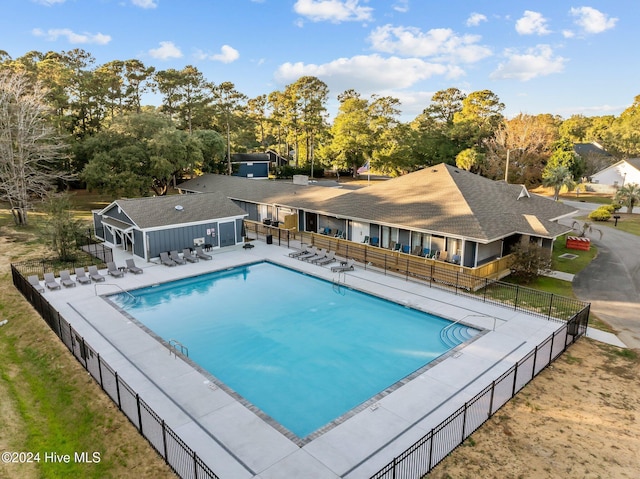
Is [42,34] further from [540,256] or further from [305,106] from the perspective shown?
[540,256]

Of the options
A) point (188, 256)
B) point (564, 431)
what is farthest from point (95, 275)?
point (564, 431)

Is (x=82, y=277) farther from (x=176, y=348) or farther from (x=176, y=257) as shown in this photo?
(x=176, y=348)

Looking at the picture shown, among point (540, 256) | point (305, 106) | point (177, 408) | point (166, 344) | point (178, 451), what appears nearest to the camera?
point (178, 451)

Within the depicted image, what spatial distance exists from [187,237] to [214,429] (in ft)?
59.3

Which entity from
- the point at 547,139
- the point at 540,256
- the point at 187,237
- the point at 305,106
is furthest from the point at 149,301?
the point at 547,139

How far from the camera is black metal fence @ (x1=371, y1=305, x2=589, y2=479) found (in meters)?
8.74

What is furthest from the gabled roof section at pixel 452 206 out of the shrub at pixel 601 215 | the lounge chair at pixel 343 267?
the shrub at pixel 601 215

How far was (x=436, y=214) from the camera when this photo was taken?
2359cm

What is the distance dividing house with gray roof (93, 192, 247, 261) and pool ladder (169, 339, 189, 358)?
1128 cm

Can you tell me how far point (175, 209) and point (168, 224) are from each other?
5.45ft

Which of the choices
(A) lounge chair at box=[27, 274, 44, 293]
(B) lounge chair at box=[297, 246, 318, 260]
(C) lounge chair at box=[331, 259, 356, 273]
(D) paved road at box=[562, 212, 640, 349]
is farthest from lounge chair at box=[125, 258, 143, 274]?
(D) paved road at box=[562, 212, 640, 349]

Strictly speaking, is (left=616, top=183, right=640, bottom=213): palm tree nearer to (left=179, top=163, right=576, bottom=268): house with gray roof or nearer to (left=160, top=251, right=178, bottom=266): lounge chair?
(left=179, top=163, right=576, bottom=268): house with gray roof

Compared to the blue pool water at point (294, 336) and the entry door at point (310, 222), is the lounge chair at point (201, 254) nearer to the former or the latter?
the blue pool water at point (294, 336)

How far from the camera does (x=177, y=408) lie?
10977mm
